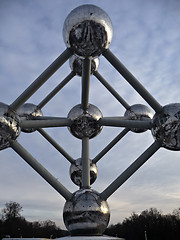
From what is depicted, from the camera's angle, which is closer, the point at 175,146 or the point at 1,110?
the point at 1,110

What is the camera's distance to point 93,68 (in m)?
7.84

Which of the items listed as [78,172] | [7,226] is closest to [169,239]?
[7,226]

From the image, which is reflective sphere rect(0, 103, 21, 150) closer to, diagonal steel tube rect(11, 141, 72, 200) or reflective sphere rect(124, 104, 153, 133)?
diagonal steel tube rect(11, 141, 72, 200)

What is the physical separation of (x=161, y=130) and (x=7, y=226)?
4498cm

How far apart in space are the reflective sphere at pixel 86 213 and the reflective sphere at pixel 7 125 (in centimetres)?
163

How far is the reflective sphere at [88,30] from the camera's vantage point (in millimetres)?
4562

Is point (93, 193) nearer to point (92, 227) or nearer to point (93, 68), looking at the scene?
point (92, 227)

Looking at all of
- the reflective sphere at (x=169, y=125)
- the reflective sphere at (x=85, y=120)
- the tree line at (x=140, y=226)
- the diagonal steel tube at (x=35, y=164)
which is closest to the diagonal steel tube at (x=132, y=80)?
the reflective sphere at (x=169, y=125)

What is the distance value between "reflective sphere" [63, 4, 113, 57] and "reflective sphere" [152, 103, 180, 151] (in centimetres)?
162

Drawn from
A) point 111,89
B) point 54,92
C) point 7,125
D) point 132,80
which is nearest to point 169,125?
point 132,80

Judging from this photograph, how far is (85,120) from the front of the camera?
20.7 feet

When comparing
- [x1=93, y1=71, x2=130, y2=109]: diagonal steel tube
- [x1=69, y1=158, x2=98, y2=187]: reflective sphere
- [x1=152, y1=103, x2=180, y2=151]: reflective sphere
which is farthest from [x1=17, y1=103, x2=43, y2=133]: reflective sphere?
[x1=152, y1=103, x2=180, y2=151]: reflective sphere

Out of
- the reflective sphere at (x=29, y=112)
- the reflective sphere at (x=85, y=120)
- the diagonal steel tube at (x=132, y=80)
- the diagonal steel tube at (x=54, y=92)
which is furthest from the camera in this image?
the diagonal steel tube at (x=54, y=92)

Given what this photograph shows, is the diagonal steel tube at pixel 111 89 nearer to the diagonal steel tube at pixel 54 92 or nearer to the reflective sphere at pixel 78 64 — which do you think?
the reflective sphere at pixel 78 64
